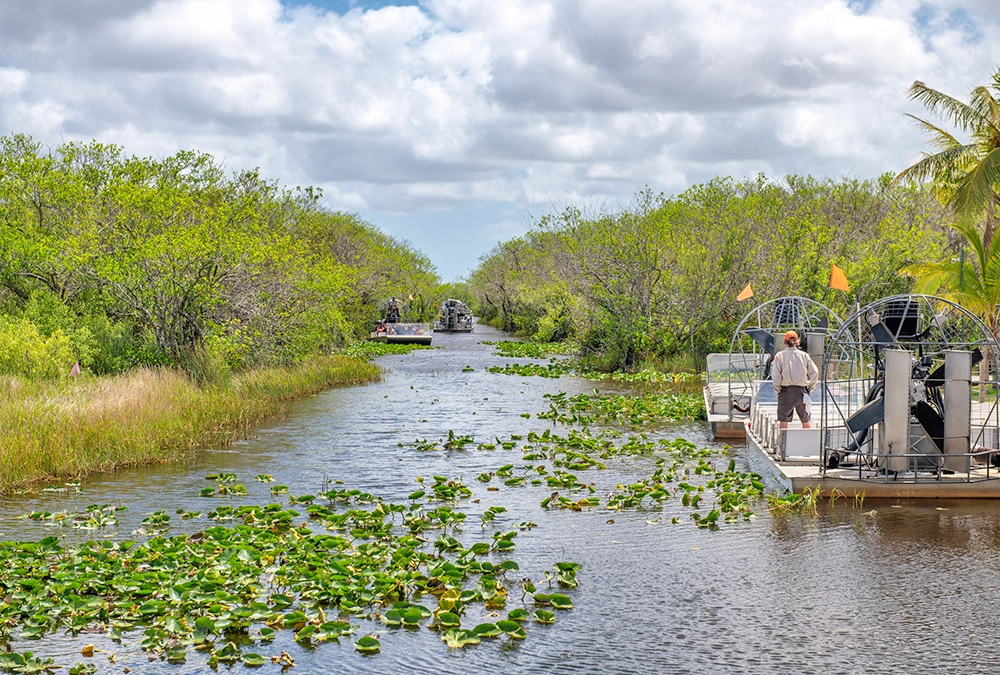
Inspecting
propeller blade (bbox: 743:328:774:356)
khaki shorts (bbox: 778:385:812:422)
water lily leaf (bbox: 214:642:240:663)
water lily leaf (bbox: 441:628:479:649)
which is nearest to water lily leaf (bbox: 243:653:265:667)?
water lily leaf (bbox: 214:642:240:663)

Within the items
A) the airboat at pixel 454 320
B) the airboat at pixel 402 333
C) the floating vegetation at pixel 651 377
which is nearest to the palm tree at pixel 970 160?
the floating vegetation at pixel 651 377

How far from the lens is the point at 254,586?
428 inches

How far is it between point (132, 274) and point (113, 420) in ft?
25.9

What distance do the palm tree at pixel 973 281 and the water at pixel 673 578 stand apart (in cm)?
954

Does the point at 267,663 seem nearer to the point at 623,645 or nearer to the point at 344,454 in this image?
the point at 623,645

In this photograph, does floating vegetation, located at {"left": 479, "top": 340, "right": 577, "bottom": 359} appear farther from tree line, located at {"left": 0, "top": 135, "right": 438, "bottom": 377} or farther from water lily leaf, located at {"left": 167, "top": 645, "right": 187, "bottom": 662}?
water lily leaf, located at {"left": 167, "top": 645, "right": 187, "bottom": 662}

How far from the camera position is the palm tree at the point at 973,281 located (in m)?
25.8

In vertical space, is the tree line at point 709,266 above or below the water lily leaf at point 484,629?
above

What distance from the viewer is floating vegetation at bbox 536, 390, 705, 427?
25641mm

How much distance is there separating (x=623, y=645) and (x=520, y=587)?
1.96m

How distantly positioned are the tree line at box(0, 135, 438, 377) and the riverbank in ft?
4.84

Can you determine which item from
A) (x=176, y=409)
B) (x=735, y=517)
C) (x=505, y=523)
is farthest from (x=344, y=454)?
(x=735, y=517)

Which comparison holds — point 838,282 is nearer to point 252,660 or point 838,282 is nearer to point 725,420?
point 725,420

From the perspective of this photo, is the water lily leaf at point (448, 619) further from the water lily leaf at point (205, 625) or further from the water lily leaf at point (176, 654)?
the water lily leaf at point (176, 654)
